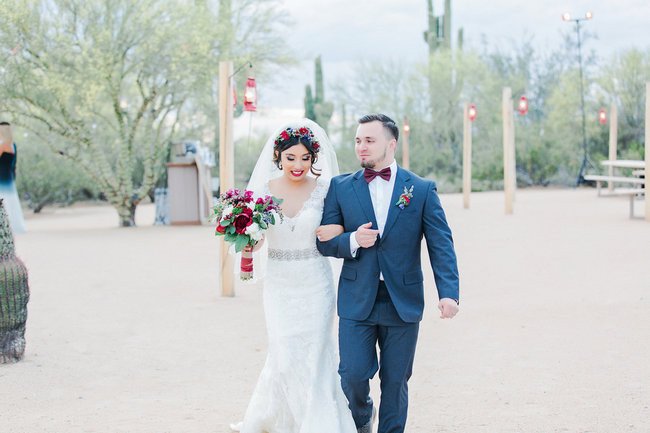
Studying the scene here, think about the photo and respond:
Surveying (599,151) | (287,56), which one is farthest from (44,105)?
(599,151)

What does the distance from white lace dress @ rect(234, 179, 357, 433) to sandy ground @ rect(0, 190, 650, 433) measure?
522mm

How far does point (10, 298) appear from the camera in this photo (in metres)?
5.80

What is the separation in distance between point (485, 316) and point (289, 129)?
4339 mm

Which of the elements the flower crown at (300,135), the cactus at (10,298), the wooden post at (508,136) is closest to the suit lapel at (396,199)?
the flower crown at (300,135)

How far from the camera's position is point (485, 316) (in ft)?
25.1

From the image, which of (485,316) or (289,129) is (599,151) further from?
(289,129)

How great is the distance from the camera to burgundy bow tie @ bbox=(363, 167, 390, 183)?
3725mm

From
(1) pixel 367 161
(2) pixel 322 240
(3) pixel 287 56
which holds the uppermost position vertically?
(3) pixel 287 56

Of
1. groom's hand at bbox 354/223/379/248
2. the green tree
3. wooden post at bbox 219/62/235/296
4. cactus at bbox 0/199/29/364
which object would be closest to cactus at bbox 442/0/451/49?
the green tree

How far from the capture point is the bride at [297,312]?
4.02 m

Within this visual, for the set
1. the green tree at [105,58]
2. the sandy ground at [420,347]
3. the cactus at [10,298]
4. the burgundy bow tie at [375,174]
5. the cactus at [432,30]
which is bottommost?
the sandy ground at [420,347]

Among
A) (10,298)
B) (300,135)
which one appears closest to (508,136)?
(10,298)

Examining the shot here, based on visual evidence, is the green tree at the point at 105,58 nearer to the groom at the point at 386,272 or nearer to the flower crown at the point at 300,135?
the flower crown at the point at 300,135

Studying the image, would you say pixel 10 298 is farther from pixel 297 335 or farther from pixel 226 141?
pixel 226 141
